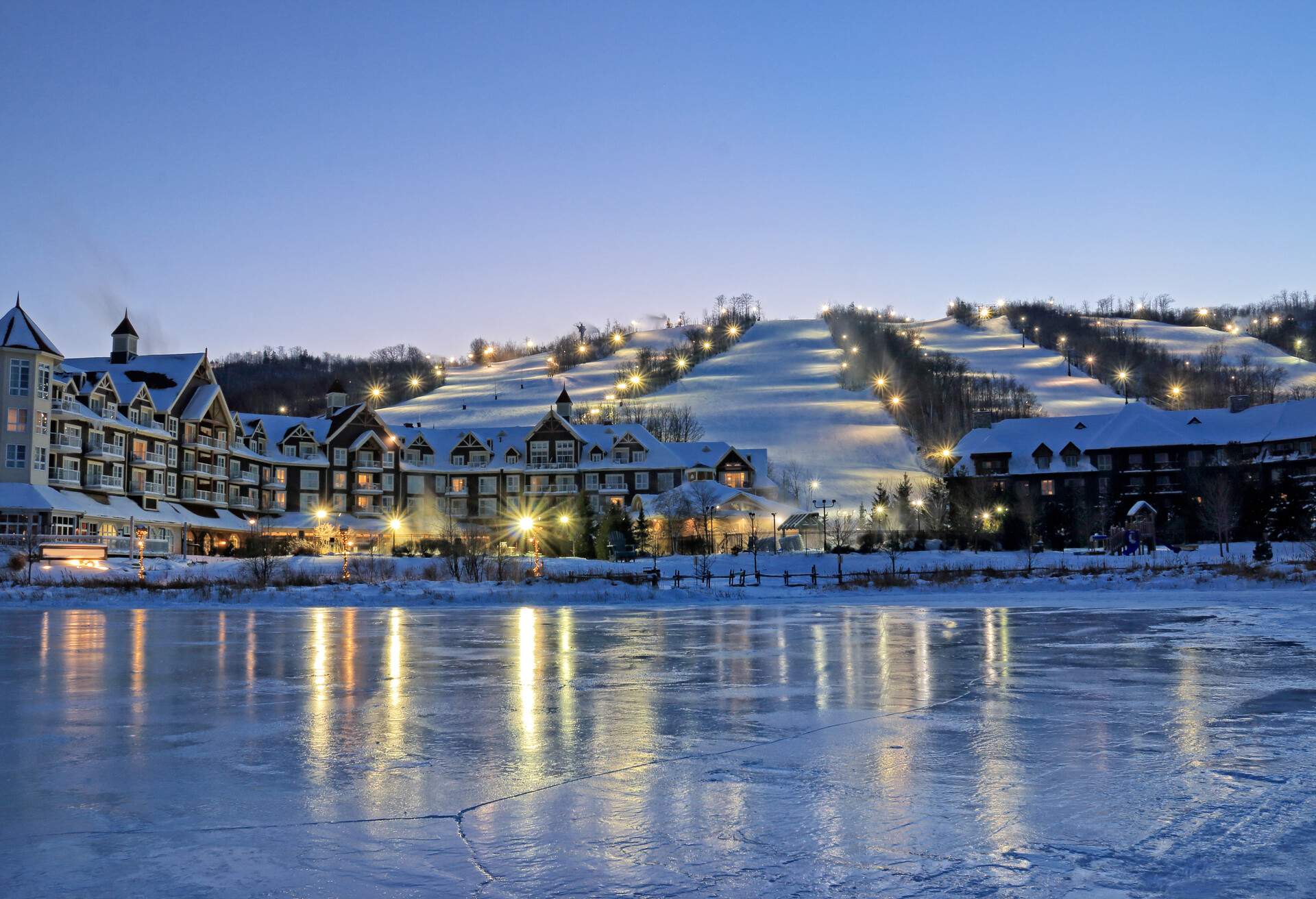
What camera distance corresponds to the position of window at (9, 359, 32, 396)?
61.9 metres

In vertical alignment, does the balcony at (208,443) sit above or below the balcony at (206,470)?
above

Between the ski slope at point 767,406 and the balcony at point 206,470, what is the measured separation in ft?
171

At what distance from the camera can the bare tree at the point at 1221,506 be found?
211 ft

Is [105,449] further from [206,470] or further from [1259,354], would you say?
[1259,354]

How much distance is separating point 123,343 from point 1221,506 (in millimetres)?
76101

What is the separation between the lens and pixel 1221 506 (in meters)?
64.6

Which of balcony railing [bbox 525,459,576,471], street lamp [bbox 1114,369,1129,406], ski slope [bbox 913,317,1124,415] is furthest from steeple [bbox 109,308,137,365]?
street lamp [bbox 1114,369,1129,406]

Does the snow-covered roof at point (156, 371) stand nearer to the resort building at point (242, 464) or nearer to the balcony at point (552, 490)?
the resort building at point (242, 464)

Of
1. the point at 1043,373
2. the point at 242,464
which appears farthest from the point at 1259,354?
the point at 242,464

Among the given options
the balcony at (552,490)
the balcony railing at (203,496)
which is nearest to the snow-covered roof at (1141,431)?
the balcony at (552,490)

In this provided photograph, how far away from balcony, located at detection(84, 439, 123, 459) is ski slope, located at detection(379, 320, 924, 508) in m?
59.3

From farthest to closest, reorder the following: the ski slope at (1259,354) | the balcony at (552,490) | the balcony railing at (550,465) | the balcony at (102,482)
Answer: the ski slope at (1259,354)
the balcony railing at (550,465)
the balcony at (552,490)
the balcony at (102,482)

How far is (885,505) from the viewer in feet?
269

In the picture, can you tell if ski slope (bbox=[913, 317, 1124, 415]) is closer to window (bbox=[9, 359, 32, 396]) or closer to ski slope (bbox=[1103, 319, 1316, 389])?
ski slope (bbox=[1103, 319, 1316, 389])
